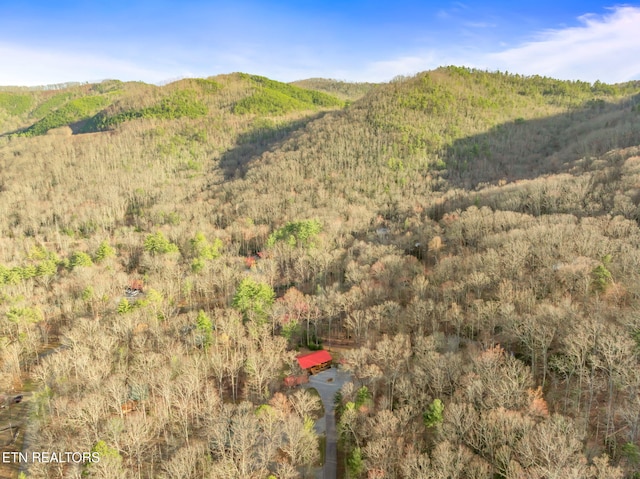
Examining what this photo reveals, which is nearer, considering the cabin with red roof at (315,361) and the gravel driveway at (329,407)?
the gravel driveway at (329,407)

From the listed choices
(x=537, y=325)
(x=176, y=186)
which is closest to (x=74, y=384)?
(x=537, y=325)

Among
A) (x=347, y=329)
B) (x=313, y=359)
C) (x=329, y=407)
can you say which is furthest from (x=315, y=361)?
(x=347, y=329)

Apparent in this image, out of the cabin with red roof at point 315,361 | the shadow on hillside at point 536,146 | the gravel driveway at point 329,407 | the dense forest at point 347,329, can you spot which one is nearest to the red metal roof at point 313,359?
the cabin with red roof at point 315,361

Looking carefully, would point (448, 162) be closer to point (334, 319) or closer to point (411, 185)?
point (411, 185)

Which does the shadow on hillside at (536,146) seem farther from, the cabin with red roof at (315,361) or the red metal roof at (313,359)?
the cabin with red roof at (315,361)

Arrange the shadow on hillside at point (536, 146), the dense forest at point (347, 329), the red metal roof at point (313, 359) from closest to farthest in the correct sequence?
1. the dense forest at point (347, 329)
2. the red metal roof at point (313, 359)
3. the shadow on hillside at point (536, 146)

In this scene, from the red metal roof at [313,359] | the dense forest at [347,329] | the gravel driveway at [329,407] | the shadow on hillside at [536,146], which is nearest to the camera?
the dense forest at [347,329]

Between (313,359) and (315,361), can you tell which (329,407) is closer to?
(315,361)
